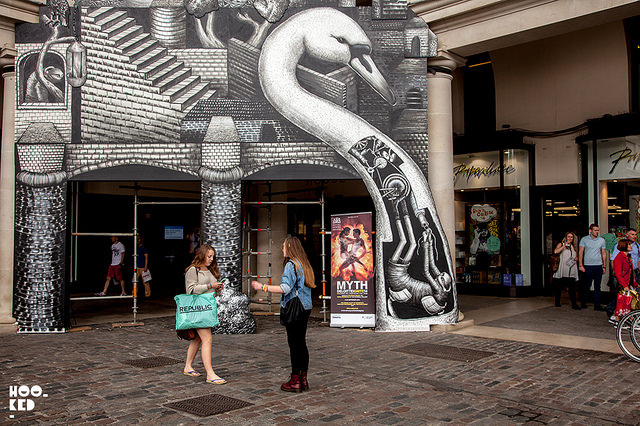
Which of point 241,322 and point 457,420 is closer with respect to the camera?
point 457,420

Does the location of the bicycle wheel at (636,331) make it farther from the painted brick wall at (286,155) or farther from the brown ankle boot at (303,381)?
the painted brick wall at (286,155)

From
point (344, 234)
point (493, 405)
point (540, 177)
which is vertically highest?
point (540, 177)

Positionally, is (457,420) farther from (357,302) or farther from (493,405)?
(357,302)

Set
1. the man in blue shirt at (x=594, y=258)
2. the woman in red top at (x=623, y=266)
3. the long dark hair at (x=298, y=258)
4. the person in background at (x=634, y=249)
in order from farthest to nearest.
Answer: the man in blue shirt at (x=594, y=258) < the person in background at (x=634, y=249) < the woman in red top at (x=623, y=266) < the long dark hair at (x=298, y=258)

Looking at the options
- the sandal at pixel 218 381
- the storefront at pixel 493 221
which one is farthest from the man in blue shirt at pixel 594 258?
the sandal at pixel 218 381

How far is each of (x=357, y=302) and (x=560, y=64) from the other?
8.76 m

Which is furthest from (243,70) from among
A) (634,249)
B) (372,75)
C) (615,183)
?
(615,183)

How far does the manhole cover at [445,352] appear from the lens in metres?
8.19

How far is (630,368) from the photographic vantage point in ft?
24.4

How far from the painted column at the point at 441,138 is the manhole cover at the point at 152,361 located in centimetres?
542

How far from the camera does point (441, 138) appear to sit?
10922mm

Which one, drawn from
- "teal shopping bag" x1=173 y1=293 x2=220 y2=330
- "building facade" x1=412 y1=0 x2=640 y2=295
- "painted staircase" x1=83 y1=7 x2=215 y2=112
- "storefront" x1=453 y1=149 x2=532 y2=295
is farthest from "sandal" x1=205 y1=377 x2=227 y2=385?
"storefront" x1=453 y1=149 x2=532 y2=295

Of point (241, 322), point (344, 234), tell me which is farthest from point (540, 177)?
point (241, 322)

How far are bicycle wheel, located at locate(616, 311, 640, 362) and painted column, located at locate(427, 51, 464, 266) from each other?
11.0 ft
